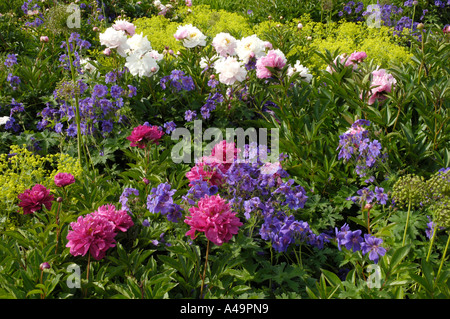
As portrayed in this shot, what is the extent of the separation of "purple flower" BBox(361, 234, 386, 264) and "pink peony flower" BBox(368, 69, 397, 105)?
118 centimetres

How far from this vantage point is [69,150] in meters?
3.01

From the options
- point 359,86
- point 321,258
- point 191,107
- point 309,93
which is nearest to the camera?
point 321,258

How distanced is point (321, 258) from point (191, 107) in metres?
1.67

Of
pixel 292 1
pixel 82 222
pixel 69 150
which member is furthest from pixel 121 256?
pixel 292 1

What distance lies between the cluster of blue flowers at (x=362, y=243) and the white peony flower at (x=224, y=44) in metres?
1.81

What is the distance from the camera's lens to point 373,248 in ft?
5.59

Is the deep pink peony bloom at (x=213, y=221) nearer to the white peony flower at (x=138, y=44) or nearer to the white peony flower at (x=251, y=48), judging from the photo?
the white peony flower at (x=251, y=48)

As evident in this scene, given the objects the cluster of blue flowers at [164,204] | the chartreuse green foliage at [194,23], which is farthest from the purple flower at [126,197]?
the chartreuse green foliage at [194,23]

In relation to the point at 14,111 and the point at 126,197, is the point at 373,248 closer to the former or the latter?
the point at 126,197

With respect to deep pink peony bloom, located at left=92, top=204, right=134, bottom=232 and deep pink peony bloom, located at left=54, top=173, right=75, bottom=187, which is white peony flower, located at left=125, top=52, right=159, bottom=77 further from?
deep pink peony bloom, located at left=92, top=204, right=134, bottom=232

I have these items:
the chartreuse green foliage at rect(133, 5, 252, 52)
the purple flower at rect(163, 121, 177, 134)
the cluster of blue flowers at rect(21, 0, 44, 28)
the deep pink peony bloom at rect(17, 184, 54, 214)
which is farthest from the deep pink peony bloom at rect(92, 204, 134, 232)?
the cluster of blue flowers at rect(21, 0, 44, 28)

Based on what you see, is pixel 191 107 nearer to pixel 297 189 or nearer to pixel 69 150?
pixel 69 150

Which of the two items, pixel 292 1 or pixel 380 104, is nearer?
pixel 380 104

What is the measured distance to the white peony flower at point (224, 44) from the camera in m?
3.07
